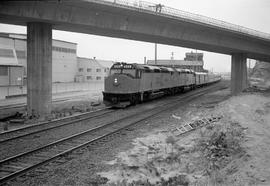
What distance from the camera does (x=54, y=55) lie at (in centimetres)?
5622

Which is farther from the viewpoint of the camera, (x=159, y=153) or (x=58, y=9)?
(x=58, y=9)

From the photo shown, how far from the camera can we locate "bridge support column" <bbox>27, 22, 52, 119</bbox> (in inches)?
789

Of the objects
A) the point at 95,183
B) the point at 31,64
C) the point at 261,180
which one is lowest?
the point at 95,183

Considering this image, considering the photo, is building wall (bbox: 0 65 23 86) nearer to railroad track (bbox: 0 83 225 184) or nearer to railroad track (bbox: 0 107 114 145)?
railroad track (bbox: 0 107 114 145)

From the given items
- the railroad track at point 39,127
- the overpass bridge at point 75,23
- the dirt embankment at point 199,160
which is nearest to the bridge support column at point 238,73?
the overpass bridge at point 75,23

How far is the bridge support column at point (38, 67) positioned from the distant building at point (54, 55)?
22.9 m

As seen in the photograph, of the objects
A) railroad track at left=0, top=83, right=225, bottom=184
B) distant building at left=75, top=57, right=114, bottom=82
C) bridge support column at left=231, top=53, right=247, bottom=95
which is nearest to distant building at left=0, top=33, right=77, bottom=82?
distant building at left=75, top=57, right=114, bottom=82

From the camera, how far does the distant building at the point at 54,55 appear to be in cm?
4291

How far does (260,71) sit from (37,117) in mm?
90721

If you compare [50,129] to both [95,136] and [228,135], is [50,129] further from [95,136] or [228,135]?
[228,135]

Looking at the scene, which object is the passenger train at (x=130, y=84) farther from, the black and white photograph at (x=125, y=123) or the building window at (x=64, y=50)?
the building window at (x=64, y=50)

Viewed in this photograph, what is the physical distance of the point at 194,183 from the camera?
7.52 meters

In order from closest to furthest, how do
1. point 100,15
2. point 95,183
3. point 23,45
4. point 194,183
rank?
1. point 194,183
2. point 95,183
3. point 100,15
4. point 23,45

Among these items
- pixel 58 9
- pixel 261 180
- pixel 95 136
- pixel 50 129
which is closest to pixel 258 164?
pixel 261 180
